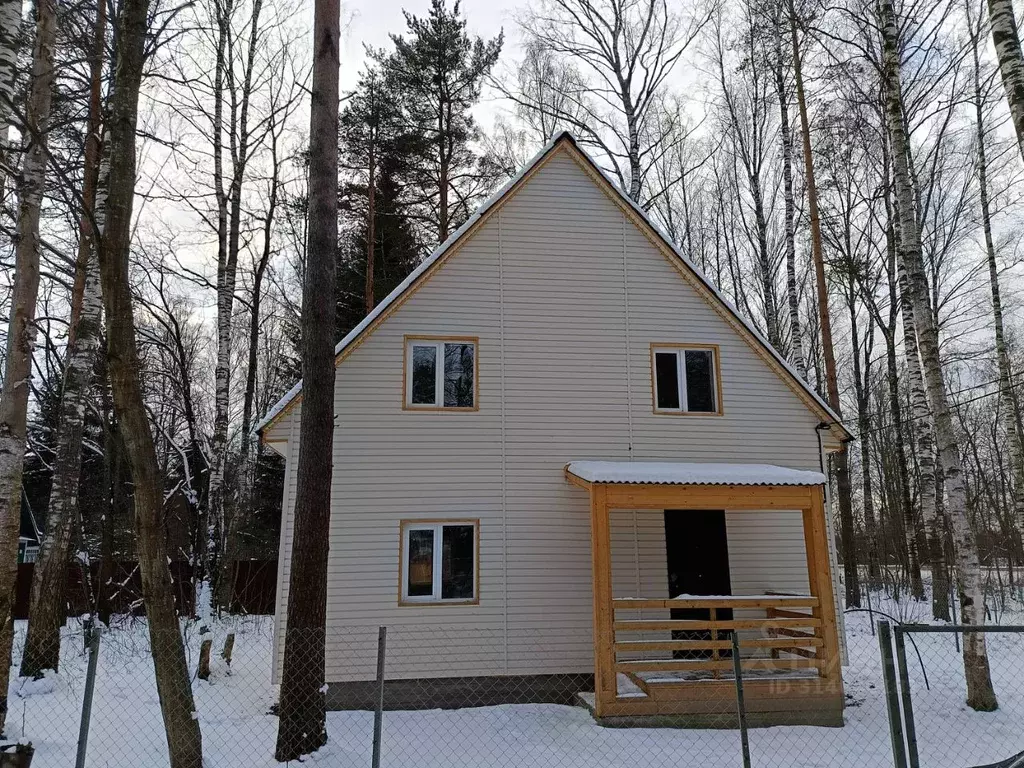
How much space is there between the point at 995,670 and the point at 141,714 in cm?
1235

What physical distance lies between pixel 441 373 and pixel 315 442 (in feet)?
11.9

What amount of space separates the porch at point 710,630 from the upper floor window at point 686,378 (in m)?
1.40

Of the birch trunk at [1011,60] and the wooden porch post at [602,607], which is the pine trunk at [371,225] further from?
the birch trunk at [1011,60]

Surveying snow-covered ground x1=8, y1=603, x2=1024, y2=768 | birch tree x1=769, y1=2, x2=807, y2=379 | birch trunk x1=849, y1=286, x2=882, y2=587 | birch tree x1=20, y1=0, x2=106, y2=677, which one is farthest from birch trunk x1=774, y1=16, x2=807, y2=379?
birch tree x1=20, y1=0, x2=106, y2=677

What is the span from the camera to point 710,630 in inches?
335

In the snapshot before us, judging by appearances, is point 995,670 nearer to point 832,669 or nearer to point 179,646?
point 832,669

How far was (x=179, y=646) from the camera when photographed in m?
5.39

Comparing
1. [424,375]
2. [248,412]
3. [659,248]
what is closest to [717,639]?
[424,375]

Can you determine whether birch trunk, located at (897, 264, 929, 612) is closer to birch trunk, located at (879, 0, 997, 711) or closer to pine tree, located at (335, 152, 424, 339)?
birch trunk, located at (879, 0, 997, 711)

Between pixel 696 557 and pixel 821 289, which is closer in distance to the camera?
pixel 696 557

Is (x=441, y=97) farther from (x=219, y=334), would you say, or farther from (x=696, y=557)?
(x=696, y=557)

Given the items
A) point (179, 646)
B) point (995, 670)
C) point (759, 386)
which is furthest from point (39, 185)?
point (995, 670)

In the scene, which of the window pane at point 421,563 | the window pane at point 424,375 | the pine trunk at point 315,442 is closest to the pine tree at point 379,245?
the window pane at point 424,375

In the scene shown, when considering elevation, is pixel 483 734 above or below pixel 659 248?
below
